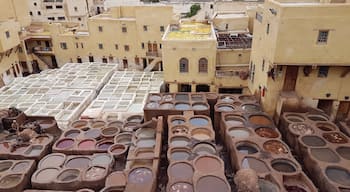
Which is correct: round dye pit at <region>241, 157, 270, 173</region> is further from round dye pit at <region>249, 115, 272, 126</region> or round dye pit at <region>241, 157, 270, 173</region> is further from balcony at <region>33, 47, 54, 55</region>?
balcony at <region>33, 47, 54, 55</region>

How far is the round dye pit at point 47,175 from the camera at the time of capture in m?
15.3

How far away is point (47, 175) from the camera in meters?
15.7

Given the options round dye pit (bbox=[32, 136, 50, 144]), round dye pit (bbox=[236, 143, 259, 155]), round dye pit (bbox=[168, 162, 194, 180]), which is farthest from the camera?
round dye pit (bbox=[32, 136, 50, 144])

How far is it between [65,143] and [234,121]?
1184 cm

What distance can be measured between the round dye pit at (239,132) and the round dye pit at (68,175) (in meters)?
9.63

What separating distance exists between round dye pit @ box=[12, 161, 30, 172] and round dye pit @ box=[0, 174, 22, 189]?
1.87 feet

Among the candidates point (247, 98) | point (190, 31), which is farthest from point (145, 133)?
point (190, 31)

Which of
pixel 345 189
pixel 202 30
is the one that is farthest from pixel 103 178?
pixel 202 30

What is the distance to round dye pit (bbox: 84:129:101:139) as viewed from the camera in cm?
1948

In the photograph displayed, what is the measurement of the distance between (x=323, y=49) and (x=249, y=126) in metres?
6.76

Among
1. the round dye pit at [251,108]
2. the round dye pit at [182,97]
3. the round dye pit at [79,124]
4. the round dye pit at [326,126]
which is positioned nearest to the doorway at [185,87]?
the round dye pit at [182,97]

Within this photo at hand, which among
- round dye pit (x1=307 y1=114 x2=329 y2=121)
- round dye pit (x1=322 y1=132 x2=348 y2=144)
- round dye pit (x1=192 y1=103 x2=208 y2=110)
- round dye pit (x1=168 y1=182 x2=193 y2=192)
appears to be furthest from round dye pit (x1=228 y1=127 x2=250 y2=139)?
round dye pit (x1=168 y1=182 x2=193 y2=192)

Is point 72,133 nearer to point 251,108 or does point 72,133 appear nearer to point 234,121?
point 234,121

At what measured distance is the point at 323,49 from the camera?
17.2 metres
